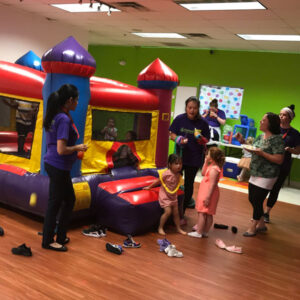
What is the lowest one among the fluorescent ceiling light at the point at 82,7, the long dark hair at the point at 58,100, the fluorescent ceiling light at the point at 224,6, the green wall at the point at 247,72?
the long dark hair at the point at 58,100

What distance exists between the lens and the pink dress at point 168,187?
13.9ft

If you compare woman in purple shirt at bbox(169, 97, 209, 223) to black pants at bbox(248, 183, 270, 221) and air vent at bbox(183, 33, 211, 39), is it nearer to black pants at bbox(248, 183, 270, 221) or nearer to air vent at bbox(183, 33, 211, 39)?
black pants at bbox(248, 183, 270, 221)

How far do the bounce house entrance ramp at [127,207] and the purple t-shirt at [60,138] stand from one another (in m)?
0.86

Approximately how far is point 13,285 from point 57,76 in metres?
1.97

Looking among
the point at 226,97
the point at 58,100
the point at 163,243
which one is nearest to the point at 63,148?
the point at 58,100

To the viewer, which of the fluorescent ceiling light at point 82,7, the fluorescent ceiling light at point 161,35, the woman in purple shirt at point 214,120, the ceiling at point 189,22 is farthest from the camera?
the woman in purple shirt at point 214,120

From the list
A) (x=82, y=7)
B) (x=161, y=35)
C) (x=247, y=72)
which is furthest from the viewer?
(x=247, y=72)

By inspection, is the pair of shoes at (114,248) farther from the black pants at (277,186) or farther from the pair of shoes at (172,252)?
the black pants at (277,186)

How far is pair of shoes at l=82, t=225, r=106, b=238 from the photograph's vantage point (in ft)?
13.2

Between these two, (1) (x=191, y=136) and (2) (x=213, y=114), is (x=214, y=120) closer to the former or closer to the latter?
(2) (x=213, y=114)

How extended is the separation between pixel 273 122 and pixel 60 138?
222 centimetres

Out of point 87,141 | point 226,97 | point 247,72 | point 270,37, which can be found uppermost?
point 270,37

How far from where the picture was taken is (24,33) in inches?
295

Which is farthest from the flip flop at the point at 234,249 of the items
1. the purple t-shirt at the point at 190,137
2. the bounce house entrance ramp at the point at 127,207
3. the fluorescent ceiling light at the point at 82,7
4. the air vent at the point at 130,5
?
the fluorescent ceiling light at the point at 82,7
